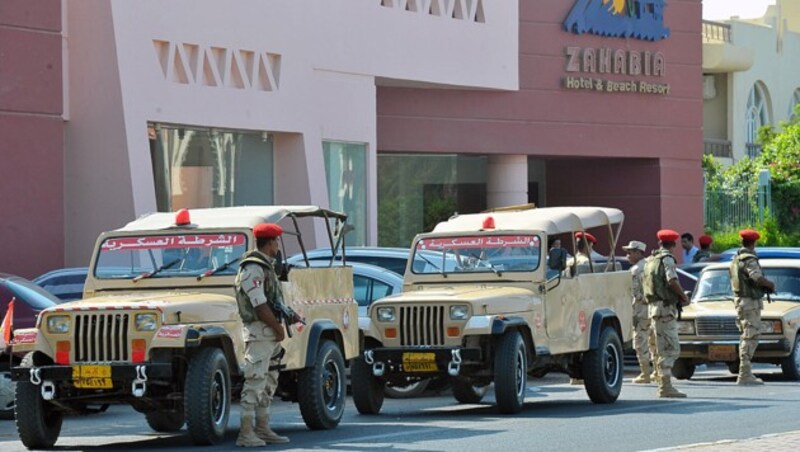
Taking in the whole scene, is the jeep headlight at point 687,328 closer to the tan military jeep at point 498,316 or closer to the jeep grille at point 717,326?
the jeep grille at point 717,326

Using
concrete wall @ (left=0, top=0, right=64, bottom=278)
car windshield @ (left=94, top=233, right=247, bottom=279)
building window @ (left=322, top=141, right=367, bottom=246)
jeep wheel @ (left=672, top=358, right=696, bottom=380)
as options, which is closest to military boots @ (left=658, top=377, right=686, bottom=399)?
jeep wheel @ (left=672, top=358, right=696, bottom=380)

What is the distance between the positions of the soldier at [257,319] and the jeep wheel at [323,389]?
44.8 inches

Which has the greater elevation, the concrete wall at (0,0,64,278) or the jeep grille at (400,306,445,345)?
the concrete wall at (0,0,64,278)

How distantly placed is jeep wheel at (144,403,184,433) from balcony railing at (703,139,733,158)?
42.9m

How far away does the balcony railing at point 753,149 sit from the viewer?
6116 cm

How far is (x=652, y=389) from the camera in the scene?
21.5 m

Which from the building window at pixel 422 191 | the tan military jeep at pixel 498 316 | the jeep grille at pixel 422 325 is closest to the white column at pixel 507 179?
the building window at pixel 422 191

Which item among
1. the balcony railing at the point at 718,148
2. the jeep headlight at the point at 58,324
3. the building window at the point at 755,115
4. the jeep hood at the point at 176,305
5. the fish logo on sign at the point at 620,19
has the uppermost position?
the fish logo on sign at the point at 620,19

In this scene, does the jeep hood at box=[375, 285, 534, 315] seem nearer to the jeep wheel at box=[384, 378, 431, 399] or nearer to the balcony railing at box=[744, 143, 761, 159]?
the jeep wheel at box=[384, 378, 431, 399]

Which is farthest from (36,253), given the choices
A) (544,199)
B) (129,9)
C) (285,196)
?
(544,199)

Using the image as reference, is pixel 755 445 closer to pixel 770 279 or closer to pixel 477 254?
pixel 477 254

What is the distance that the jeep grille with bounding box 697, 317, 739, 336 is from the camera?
2312 centimetres

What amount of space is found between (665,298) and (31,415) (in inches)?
327

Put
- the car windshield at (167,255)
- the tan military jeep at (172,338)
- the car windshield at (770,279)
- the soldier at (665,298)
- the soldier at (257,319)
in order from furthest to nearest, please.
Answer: the car windshield at (770,279) < the soldier at (665,298) < the car windshield at (167,255) < the soldier at (257,319) < the tan military jeep at (172,338)
